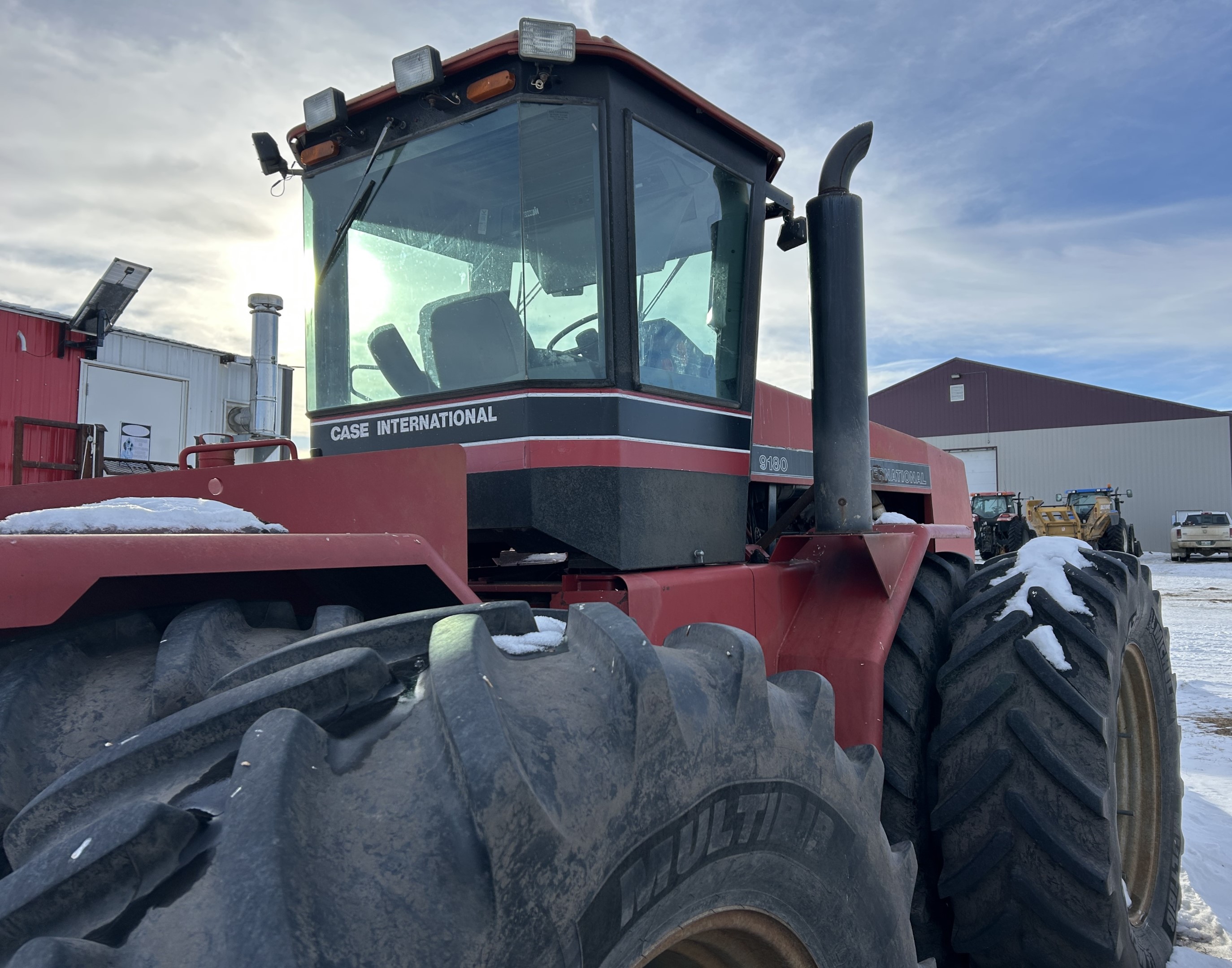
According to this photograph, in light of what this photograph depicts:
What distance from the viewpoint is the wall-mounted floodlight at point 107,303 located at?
9.34m

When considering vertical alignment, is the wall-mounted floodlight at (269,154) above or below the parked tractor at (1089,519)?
above

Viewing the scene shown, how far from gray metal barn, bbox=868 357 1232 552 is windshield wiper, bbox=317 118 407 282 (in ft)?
111

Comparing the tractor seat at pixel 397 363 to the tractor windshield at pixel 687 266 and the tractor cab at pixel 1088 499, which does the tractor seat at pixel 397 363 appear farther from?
the tractor cab at pixel 1088 499

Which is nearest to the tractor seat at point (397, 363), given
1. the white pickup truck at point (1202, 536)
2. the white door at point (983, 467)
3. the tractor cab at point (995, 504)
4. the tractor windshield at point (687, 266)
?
the tractor windshield at point (687, 266)

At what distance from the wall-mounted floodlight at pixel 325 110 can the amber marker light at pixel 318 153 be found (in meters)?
0.05

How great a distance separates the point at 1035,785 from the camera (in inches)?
94.3

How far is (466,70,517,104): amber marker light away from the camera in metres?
2.32

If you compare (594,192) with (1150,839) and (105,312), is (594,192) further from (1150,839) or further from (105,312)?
(105,312)

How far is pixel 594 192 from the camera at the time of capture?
238cm

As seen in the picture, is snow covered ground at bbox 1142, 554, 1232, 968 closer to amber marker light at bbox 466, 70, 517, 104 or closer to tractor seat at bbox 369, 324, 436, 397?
tractor seat at bbox 369, 324, 436, 397

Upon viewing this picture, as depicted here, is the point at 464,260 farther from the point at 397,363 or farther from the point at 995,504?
the point at 995,504

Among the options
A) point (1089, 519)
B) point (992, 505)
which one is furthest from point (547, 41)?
point (1089, 519)

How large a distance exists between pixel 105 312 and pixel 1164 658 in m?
10.6

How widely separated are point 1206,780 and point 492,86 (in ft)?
17.4
